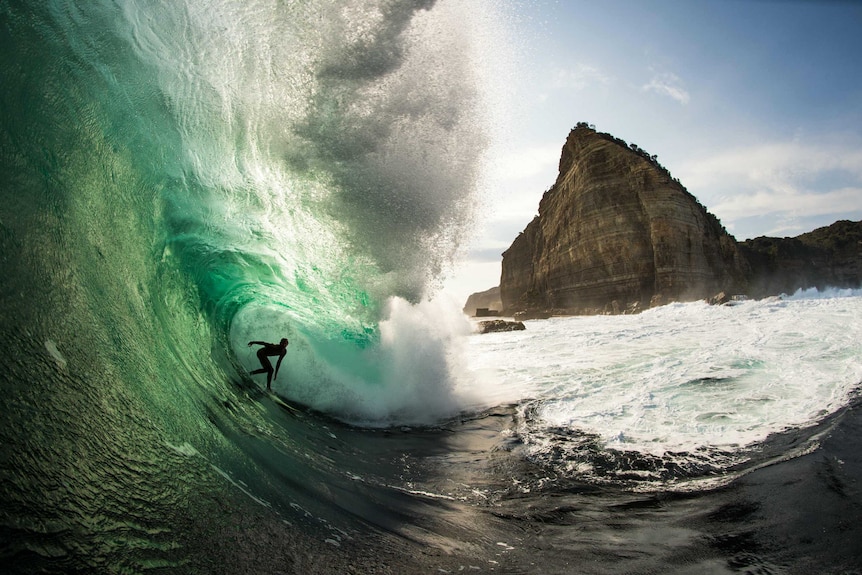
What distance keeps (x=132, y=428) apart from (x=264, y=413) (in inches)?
137

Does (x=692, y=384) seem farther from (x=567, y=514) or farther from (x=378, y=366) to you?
(x=378, y=366)

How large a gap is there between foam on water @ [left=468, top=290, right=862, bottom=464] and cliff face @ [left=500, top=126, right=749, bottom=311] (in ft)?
77.5

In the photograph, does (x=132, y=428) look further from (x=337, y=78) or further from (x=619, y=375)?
(x=619, y=375)

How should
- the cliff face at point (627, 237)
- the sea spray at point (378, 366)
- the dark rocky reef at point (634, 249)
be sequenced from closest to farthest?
the sea spray at point (378, 366) → the cliff face at point (627, 237) → the dark rocky reef at point (634, 249)

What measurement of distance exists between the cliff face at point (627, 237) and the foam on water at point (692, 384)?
23.6 meters

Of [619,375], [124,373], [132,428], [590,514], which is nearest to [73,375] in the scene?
[132,428]

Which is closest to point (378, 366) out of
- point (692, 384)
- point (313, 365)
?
point (313, 365)

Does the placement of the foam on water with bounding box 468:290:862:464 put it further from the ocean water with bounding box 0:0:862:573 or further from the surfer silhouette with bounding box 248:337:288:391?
the surfer silhouette with bounding box 248:337:288:391

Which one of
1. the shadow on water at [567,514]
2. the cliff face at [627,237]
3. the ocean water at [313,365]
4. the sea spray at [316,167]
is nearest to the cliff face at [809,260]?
the cliff face at [627,237]

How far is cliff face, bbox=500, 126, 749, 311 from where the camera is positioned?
3422cm

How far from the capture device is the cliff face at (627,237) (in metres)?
34.2

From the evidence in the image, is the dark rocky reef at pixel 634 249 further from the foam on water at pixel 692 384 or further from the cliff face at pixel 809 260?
the foam on water at pixel 692 384

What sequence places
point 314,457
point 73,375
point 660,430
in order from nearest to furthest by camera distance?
point 73,375 → point 314,457 → point 660,430

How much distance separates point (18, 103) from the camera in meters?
3.16
